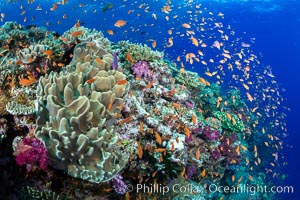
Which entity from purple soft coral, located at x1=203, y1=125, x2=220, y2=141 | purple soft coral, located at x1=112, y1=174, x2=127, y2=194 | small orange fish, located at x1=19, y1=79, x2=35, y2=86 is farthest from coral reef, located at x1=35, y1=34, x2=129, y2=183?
purple soft coral, located at x1=203, y1=125, x2=220, y2=141

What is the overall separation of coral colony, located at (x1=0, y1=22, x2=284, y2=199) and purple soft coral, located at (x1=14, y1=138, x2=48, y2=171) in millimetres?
15

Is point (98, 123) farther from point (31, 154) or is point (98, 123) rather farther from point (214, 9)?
point (214, 9)

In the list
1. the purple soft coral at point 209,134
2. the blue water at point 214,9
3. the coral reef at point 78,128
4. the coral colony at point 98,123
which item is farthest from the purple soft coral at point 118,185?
the blue water at point 214,9

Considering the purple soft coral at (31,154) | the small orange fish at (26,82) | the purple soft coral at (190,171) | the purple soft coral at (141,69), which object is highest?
the purple soft coral at (141,69)

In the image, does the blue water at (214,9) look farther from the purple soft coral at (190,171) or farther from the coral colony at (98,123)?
the purple soft coral at (190,171)

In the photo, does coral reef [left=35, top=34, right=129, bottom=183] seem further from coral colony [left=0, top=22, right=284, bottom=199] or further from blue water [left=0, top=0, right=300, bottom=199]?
blue water [left=0, top=0, right=300, bottom=199]

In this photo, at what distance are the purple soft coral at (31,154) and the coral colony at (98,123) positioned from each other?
0.02 meters

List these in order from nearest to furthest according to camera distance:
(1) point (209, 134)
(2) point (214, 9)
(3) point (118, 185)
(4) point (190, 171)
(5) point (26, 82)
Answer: (3) point (118, 185) < (5) point (26, 82) < (4) point (190, 171) < (1) point (209, 134) < (2) point (214, 9)

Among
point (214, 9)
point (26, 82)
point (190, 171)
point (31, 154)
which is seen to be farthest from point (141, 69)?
point (214, 9)

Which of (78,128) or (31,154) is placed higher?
(78,128)

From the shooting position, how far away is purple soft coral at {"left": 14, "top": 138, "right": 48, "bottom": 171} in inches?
180

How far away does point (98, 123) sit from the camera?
484 centimetres

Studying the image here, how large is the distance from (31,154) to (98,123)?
3.89 ft

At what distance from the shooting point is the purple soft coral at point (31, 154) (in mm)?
4562
